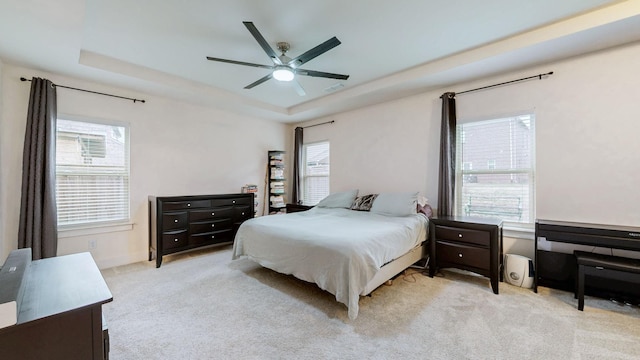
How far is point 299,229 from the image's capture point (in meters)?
2.78

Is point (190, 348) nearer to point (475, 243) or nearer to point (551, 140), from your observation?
point (475, 243)

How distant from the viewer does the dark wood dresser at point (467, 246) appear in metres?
2.66

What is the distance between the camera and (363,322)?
6.88 ft

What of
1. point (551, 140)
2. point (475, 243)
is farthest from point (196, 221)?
point (551, 140)

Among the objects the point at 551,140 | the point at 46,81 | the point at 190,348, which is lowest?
the point at 190,348

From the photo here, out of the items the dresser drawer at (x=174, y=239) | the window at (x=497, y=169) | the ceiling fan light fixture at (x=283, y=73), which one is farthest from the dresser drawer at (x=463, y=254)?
the dresser drawer at (x=174, y=239)

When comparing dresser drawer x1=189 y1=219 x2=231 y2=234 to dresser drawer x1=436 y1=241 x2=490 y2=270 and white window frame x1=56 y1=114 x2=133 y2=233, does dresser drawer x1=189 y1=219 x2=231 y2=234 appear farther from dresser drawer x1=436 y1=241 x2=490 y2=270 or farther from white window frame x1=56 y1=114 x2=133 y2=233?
dresser drawer x1=436 y1=241 x2=490 y2=270

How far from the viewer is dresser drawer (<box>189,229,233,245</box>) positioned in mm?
3799

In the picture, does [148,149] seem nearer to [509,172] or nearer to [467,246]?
[467,246]

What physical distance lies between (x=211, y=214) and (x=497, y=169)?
4089mm

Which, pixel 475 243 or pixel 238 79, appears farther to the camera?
pixel 238 79

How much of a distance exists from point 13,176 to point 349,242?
12.7 feet

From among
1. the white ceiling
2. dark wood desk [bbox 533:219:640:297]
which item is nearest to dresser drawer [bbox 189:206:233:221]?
the white ceiling

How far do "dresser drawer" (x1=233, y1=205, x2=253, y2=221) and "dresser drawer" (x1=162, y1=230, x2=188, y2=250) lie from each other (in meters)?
0.81
